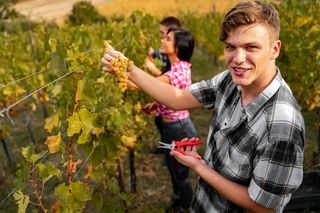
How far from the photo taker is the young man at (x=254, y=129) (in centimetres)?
101

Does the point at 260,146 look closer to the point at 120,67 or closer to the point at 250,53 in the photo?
the point at 250,53

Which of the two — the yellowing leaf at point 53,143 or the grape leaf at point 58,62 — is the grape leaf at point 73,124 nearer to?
the yellowing leaf at point 53,143

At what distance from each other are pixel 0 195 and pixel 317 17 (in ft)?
15.1

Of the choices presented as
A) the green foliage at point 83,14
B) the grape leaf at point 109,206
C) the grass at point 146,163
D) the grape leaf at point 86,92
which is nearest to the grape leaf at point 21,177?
the grape leaf at point 86,92

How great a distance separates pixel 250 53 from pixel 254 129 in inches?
13.2

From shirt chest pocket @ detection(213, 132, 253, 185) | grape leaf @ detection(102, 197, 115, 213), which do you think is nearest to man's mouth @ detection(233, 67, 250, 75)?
shirt chest pocket @ detection(213, 132, 253, 185)

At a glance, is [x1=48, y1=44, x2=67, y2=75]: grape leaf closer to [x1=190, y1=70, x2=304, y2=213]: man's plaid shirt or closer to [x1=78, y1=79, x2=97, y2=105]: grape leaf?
[x1=78, y1=79, x2=97, y2=105]: grape leaf

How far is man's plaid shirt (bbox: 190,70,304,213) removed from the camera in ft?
3.30

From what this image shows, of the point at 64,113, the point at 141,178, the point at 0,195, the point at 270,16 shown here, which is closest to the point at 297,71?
the point at 141,178

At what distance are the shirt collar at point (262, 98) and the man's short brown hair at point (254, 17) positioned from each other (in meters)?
0.19

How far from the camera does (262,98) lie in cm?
113

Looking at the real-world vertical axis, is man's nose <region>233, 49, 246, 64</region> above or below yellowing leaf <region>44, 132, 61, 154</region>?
above

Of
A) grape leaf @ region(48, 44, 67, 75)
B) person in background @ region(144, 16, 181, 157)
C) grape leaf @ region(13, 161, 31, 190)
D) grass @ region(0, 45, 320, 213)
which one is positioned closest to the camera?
grape leaf @ region(13, 161, 31, 190)

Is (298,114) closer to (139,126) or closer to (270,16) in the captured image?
(270,16)
